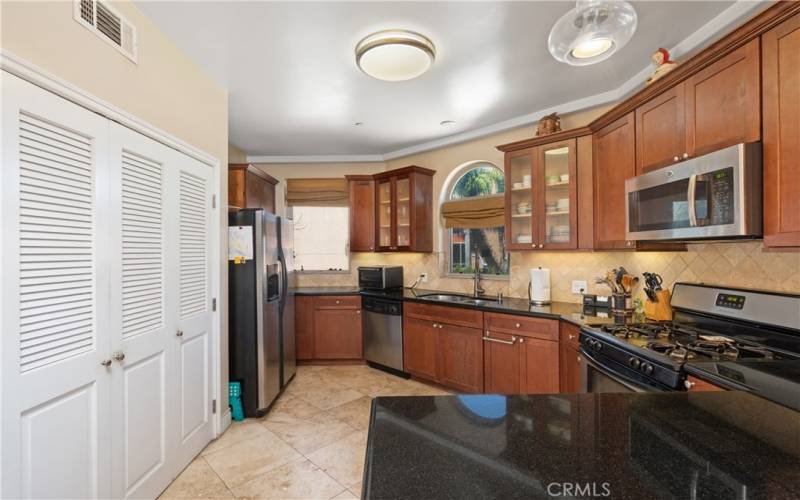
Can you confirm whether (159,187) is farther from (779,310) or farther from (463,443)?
(779,310)

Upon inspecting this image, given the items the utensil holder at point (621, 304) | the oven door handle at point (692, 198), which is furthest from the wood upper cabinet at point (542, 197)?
the oven door handle at point (692, 198)

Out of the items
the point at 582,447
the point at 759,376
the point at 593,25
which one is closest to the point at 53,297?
the point at 582,447

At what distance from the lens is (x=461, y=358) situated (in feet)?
10.9

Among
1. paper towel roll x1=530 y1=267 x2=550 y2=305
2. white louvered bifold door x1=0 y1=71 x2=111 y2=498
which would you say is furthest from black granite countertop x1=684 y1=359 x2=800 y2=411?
white louvered bifold door x1=0 y1=71 x2=111 y2=498

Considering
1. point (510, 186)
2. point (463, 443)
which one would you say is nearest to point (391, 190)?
point (510, 186)

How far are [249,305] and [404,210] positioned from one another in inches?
87.0

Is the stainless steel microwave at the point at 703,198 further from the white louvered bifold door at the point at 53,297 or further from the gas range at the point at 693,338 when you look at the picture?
the white louvered bifold door at the point at 53,297

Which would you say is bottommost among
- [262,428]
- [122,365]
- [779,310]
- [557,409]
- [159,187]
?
[262,428]

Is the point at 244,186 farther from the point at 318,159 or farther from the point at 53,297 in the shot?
the point at 53,297

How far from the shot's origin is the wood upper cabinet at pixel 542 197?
2953 mm

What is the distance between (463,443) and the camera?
2.57 ft

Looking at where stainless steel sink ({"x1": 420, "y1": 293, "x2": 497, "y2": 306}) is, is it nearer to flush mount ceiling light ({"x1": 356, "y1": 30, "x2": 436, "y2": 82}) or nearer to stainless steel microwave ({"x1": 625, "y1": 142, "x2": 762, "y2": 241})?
stainless steel microwave ({"x1": 625, "y1": 142, "x2": 762, "y2": 241})

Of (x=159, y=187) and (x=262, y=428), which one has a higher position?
(x=159, y=187)

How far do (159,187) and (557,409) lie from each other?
2.27 metres
